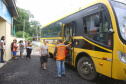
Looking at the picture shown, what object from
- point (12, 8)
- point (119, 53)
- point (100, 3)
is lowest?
point (119, 53)

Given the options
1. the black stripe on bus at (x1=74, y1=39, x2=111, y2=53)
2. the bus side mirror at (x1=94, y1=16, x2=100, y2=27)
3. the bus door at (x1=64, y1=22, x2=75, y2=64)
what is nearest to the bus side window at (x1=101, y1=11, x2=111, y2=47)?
the bus side mirror at (x1=94, y1=16, x2=100, y2=27)

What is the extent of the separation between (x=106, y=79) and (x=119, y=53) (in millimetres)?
1940

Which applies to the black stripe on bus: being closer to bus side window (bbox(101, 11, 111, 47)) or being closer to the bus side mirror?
bus side window (bbox(101, 11, 111, 47))

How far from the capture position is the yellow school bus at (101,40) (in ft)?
10.0

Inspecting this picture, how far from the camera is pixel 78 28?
4871mm

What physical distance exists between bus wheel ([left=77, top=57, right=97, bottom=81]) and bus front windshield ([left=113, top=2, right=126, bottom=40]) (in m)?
1.56

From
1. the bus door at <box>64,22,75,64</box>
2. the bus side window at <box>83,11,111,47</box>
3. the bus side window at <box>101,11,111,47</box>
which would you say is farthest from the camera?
the bus door at <box>64,22,75,64</box>

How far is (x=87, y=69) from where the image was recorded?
4129 millimetres

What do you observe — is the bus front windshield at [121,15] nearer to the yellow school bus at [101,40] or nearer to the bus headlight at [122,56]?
the yellow school bus at [101,40]

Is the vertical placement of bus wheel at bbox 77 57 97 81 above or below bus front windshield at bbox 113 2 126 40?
below

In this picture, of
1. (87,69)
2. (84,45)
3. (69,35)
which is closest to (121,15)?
(84,45)

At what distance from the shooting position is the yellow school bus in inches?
121

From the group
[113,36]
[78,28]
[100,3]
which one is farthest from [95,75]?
[100,3]

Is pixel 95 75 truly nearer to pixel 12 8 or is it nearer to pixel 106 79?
pixel 106 79
